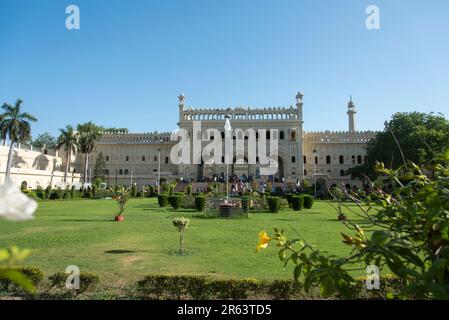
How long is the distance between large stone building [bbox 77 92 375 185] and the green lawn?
109 ft

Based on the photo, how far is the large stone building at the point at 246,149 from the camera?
48.4 metres

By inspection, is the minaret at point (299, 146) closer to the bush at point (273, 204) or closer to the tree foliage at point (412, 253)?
the bush at point (273, 204)

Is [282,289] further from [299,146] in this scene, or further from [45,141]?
[45,141]

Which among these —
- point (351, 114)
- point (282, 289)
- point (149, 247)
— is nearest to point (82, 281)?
point (282, 289)

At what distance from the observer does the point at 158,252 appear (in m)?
7.97

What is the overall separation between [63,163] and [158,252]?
2041 inches

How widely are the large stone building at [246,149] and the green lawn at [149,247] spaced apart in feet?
109

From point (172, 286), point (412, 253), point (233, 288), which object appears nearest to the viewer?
point (412, 253)

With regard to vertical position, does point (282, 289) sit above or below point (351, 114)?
below

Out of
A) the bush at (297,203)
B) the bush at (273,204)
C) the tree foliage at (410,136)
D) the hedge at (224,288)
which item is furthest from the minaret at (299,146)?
the hedge at (224,288)

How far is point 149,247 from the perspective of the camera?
855cm

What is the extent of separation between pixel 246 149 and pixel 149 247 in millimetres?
40553

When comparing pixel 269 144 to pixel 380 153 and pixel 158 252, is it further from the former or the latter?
pixel 158 252

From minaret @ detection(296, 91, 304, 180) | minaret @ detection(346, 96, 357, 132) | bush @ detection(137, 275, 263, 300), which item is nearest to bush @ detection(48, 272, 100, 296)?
bush @ detection(137, 275, 263, 300)
